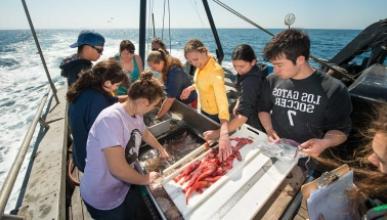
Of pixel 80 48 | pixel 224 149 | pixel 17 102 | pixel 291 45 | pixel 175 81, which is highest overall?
pixel 291 45

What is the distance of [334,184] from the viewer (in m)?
1.40

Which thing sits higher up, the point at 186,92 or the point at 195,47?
the point at 195,47

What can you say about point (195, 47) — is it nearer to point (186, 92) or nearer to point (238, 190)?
point (186, 92)

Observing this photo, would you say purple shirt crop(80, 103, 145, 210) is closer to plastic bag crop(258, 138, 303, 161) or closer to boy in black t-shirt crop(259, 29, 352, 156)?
plastic bag crop(258, 138, 303, 161)

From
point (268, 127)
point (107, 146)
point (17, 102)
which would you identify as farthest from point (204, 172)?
point (17, 102)

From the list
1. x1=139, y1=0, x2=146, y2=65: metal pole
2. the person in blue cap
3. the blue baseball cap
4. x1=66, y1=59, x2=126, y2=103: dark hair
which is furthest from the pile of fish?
x1=139, y1=0, x2=146, y2=65: metal pole

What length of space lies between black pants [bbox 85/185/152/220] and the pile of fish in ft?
1.87

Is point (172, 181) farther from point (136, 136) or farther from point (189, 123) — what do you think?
point (189, 123)

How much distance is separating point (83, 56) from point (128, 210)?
2381 millimetres

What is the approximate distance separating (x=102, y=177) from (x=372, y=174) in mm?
2313

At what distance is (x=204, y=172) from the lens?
200 cm

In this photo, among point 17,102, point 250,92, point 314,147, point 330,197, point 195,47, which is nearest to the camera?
point 330,197

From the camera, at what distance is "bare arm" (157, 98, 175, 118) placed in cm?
364

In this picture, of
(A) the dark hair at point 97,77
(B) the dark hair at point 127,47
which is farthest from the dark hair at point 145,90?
(B) the dark hair at point 127,47
